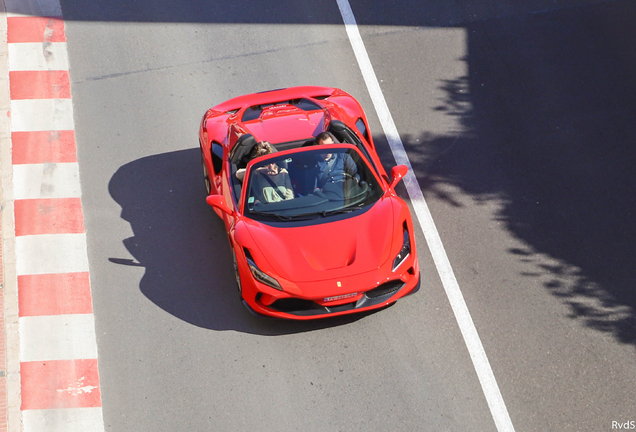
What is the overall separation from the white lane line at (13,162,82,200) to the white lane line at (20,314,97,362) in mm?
1928

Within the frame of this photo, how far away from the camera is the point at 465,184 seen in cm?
892

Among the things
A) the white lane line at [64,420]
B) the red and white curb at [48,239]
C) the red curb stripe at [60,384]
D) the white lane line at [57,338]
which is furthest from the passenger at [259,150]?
the white lane line at [64,420]

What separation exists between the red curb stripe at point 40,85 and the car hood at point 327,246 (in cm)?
481

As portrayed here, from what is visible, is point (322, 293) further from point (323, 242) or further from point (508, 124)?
point (508, 124)

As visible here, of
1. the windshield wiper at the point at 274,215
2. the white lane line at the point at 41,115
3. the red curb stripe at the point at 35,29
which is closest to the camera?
the windshield wiper at the point at 274,215

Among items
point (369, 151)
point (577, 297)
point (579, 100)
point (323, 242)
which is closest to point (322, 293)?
point (323, 242)

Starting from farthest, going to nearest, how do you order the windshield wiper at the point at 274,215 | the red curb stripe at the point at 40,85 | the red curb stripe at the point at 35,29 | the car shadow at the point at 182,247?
the red curb stripe at the point at 35,29 → the red curb stripe at the point at 40,85 → the car shadow at the point at 182,247 → the windshield wiper at the point at 274,215

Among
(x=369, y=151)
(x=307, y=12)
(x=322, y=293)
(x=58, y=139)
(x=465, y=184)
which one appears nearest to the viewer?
(x=322, y=293)

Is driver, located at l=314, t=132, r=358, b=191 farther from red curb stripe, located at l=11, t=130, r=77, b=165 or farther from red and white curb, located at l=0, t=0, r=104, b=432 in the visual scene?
red curb stripe, located at l=11, t=130, r=77, b=165

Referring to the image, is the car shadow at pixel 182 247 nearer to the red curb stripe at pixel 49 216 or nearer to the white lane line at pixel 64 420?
the red curb stripe at pixel 49 216

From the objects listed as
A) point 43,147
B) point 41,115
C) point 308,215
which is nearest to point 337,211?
point 308,215

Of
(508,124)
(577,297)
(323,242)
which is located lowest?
(577,297)

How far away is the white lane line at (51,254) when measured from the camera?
8047 mm

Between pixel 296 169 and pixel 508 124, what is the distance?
12.2ft
